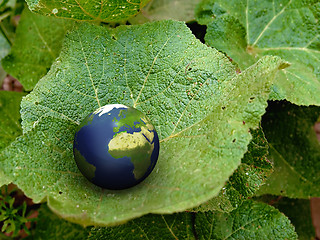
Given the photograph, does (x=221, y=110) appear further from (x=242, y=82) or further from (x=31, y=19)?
(x=31, y=19)

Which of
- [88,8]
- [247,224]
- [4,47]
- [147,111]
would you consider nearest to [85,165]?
[147,111]

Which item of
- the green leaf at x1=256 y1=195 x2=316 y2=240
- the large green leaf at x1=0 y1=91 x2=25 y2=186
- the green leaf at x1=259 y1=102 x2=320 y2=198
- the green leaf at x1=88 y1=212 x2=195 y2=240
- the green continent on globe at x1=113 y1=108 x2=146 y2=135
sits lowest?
the green leaf at x1=256 y1=195 x2=316 y2=240

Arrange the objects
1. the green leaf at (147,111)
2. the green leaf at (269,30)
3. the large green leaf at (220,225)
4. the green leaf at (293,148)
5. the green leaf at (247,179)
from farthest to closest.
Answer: the green leaf at (293,148) < the green leaf at (269,30) < the large green leaf at (220,225) < the green leaf at (247,179) < the green leaf at (147,111)

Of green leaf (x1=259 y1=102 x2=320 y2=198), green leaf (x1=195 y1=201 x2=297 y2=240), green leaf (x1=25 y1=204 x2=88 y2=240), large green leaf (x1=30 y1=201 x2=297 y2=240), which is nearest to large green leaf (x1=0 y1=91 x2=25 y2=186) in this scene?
green leaf (x1=25 y1=204 x2=88 y2=240)

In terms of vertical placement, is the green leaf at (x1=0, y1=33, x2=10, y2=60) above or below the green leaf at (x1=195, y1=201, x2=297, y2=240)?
above

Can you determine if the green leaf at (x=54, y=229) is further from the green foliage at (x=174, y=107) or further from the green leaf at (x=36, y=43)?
the green leaf at (x=36, y=43)

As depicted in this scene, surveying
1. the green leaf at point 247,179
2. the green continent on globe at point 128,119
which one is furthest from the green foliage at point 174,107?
the green continent on globe at point 128,119

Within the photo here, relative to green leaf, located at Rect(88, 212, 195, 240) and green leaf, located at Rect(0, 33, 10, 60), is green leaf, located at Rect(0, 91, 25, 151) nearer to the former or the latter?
green leaf, located at Rect(0, 33, 10, 60)

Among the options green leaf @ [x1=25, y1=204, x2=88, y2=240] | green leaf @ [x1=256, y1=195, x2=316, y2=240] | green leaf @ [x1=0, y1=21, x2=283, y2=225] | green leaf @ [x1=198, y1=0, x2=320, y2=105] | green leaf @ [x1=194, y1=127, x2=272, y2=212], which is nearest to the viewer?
green leaf @ [x1=0, y1=21, x2=283, y2=225]
